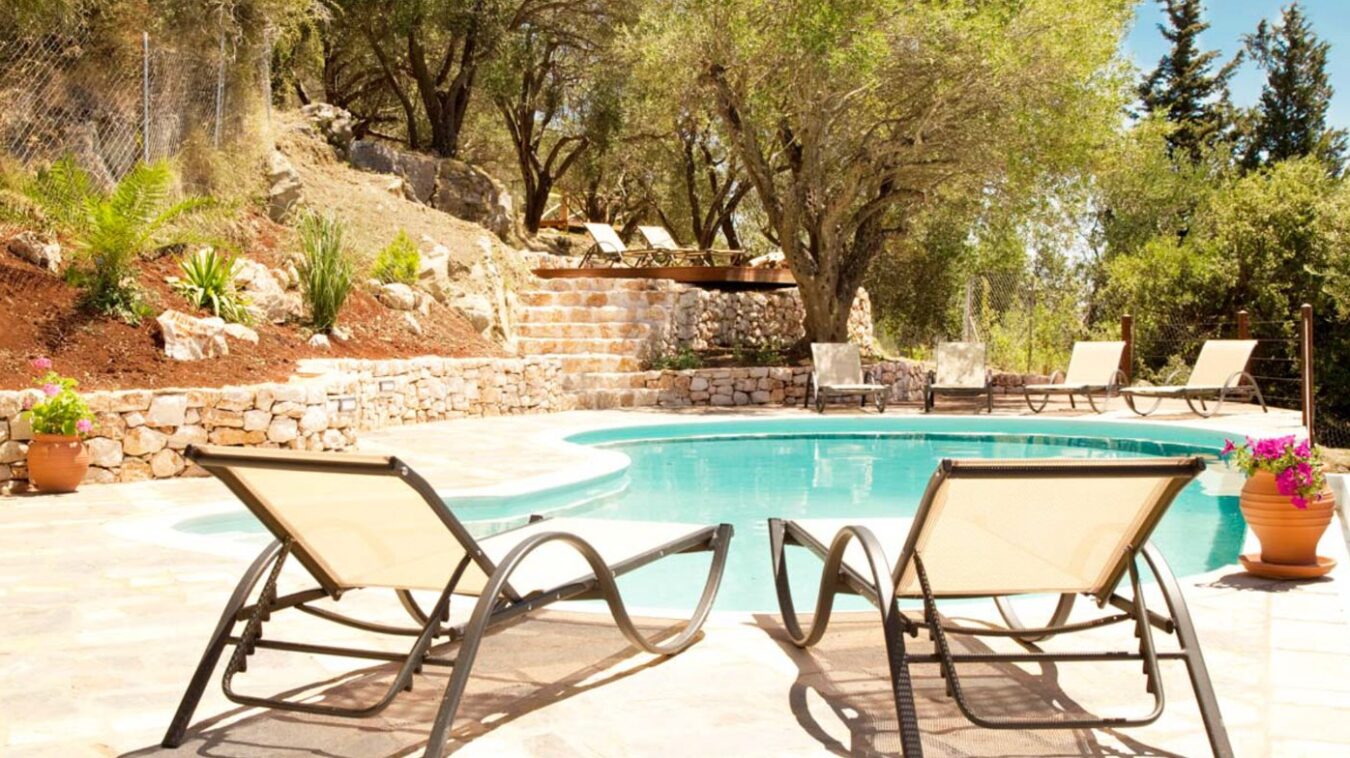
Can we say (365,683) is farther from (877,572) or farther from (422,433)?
(422,433)

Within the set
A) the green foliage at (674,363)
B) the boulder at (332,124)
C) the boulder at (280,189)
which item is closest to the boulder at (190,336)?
the boulder at (280,189)

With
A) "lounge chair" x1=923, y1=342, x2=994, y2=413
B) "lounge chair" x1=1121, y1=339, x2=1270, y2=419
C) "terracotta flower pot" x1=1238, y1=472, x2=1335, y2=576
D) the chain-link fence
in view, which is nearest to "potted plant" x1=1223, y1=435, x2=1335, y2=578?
"terracotta flower pot" x1=1238, y1=472, x2=1335, y2=576

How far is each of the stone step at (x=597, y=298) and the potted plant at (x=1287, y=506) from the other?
13.2 m

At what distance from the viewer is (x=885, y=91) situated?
1481 centimetres

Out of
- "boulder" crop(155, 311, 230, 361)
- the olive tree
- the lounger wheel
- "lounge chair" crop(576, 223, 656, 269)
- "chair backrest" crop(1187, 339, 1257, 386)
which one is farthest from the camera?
"lounge chair" crop(576, 223, 656, 269)

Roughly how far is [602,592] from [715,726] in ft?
1.74

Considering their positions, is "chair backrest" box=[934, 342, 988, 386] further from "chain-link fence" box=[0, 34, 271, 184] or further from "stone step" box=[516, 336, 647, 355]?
"chain-link fence" box=[0, 34, 271, 184]

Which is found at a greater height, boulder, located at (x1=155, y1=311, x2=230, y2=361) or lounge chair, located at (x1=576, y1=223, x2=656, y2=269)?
lounge chair, located at (x1=576, y1=223, x2=656, y2=269)

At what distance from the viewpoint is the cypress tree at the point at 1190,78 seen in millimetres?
32000

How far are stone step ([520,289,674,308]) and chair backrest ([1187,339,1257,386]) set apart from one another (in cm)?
777

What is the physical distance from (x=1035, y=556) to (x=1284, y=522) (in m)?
2.24

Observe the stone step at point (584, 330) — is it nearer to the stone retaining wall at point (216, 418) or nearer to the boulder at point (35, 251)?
the stone retaining wall at point (216, 418)

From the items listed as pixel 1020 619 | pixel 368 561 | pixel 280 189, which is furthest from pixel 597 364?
pixel 368 561

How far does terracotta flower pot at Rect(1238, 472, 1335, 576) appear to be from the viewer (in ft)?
14.6
